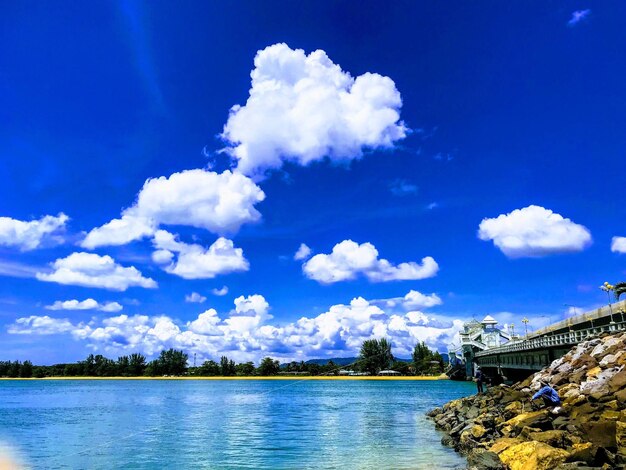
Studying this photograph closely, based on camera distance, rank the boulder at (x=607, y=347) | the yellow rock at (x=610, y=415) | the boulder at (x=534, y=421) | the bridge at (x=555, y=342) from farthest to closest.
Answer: the bridge at (x=555, y=342) < the boulder at (x=607, y=347) < the boulder at (x=534, y=421) < the yellow rock at (x=610, y=415)

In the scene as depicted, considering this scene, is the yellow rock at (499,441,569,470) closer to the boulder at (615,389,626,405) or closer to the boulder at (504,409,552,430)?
the boulder at (504,409,552,430)

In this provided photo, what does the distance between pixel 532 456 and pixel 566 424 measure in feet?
12.4

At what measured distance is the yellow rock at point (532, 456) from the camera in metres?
15.4

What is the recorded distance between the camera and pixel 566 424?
19000 millimetres

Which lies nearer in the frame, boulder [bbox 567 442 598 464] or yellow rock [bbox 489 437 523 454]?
boulder [bbox 567 442 598 464]

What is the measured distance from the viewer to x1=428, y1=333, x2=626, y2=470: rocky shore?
1560 centimetres

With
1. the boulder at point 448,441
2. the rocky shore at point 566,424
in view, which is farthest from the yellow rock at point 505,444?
the boulder at point 448,441

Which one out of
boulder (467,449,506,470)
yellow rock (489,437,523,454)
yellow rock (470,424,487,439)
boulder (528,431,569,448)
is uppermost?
boulder (528,431,569,448)

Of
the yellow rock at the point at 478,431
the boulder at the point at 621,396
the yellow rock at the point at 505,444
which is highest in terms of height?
the boulder at the point at 621,396

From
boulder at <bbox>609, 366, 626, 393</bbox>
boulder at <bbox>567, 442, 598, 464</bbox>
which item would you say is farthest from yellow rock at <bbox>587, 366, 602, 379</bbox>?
boulder at <bbox>567, 442, 598, 464</bbox>

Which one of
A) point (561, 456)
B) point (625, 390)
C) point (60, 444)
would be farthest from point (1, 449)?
point (625, 390)

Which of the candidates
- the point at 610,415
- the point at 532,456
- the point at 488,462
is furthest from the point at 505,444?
the point at 610,415

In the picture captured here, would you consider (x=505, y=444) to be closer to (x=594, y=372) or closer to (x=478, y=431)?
(x=478, y=431)

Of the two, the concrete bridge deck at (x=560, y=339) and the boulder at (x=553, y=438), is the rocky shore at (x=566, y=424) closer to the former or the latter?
the boulder at (x=553, y=438)
